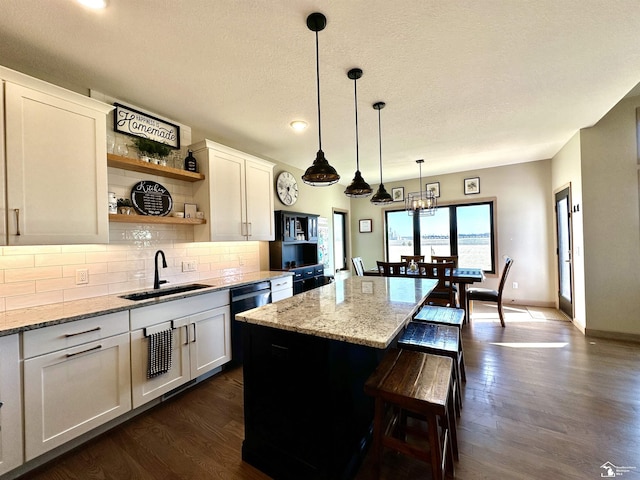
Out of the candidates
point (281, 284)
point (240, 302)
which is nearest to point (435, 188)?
point (281, 284)

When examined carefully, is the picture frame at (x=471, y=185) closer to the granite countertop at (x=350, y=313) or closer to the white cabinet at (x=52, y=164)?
the granite countertop at (x=350, y=313)

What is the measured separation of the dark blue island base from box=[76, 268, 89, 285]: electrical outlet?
62.1 inches

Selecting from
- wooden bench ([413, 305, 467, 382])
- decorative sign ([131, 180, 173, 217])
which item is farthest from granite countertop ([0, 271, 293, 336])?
wooden bench ([413, 305, 467, 382])

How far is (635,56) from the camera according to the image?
2.02 m

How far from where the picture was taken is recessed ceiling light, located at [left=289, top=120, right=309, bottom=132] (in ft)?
9.97

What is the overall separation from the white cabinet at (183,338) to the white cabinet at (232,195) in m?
0.81

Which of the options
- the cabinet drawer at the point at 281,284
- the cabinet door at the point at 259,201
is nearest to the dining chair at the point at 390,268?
the cabinet drawer at the point at 281,284

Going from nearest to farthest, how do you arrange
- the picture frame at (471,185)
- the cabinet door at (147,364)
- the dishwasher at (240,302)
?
the cabinet door at (147,364) < the dishwasher at (240,302) < the picture frame at (471,185)

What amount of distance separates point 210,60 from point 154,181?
4.46ft

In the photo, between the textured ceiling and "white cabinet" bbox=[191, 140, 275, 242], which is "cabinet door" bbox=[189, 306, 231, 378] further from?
the textured ceiling

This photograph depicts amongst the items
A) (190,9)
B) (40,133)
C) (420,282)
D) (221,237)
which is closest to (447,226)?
(420,282)

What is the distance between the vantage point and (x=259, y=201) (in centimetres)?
358

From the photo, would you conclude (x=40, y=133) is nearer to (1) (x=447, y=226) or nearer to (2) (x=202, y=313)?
(2) (x=202, y=313)

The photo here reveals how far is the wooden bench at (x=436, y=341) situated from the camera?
5.80ft
